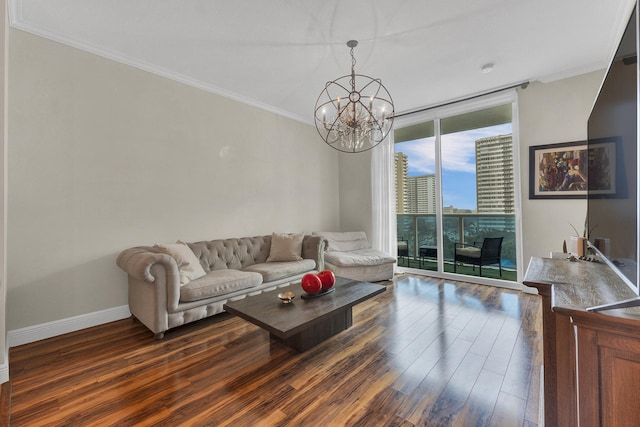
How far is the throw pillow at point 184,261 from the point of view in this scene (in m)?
2.83

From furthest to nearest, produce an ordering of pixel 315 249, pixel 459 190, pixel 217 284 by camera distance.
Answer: pixel 459 190
pixel 315 249
pixel 217 284

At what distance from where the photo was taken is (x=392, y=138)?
5.04 meters

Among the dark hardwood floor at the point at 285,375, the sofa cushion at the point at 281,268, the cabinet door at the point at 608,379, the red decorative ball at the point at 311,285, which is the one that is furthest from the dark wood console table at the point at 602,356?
the sofa cushion at the point at 281,268

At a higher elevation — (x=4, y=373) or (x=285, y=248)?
(x=285, y=248)

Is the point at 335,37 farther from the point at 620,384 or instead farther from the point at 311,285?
the point at 620,384

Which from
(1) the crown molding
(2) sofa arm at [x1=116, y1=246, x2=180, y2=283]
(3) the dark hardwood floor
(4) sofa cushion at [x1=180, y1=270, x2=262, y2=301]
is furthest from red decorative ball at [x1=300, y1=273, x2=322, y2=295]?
(1) the crown molding

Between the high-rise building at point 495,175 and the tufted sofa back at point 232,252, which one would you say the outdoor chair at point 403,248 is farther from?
the tufted sofa back at point 232,252

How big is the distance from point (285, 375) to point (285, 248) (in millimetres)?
2170

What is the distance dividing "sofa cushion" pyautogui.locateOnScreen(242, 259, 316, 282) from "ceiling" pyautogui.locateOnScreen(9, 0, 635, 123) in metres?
2.46

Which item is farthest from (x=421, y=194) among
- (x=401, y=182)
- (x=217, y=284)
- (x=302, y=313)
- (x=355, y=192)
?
(x=217, y=284)

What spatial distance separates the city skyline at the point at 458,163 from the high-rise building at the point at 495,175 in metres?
0.07

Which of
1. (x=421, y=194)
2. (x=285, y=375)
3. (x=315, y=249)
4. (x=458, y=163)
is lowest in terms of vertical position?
(x=285, y=375)

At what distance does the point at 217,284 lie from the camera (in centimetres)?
284

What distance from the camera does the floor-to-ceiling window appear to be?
412 centimetres
